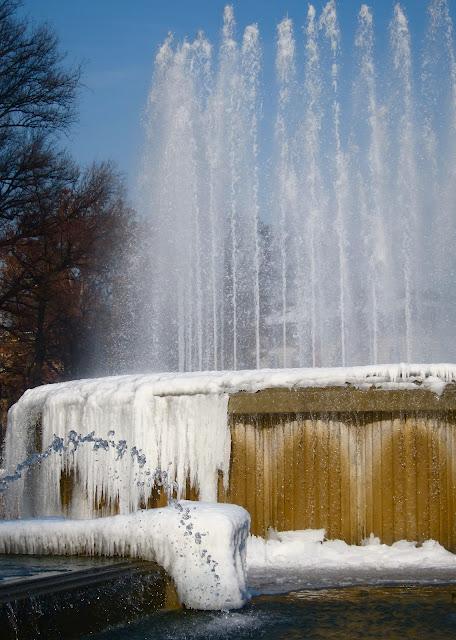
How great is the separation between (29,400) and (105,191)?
17743 millimetres

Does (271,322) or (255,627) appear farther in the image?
(271,322)

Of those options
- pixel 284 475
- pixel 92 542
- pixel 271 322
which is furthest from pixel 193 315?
pixel 92 542

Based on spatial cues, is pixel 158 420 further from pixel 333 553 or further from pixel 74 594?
pixel 74 594

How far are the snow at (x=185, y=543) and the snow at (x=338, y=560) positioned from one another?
3.83 feet

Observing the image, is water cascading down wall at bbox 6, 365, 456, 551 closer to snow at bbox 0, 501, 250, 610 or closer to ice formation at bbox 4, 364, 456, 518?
ice formation at bbox 4, 364, 456, 518

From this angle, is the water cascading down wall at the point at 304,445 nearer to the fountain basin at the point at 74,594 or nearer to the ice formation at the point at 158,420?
the ice formation at the point at 158,420

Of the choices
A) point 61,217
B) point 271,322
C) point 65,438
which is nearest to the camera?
point 65,438

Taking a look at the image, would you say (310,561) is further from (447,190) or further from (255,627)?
(447,190)

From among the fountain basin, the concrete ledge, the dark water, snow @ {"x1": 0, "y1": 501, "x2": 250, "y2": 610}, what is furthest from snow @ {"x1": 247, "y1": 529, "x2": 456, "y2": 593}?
the fountain basin

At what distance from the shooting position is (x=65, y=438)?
27.4 feet

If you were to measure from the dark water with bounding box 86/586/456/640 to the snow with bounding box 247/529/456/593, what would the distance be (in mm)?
689

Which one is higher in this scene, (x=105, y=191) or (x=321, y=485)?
(x=105, y=191)

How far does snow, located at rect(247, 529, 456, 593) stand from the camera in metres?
6.46

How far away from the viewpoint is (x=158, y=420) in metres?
7.78
